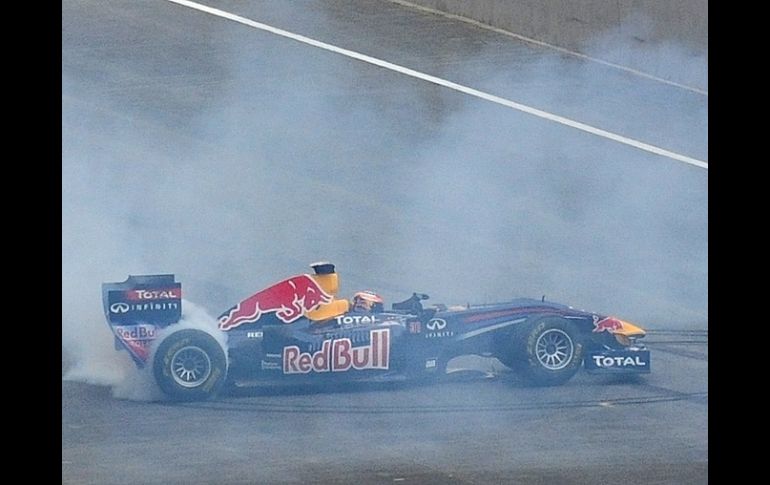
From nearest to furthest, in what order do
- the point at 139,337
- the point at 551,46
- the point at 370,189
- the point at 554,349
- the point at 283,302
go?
the point at 139,337
the point at 283,302
the point at 554,349
the point at 370,189
the point at 551,46

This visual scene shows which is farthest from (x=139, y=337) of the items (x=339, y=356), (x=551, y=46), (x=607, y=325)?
(x=551, y=46)

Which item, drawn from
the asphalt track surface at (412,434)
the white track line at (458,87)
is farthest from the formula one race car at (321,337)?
the white track line at (458,87)

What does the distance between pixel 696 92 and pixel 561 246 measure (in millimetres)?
3437

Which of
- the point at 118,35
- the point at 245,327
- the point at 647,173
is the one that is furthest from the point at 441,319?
the point at 118,35

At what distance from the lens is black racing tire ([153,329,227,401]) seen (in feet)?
25.1

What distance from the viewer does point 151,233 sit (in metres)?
10.1

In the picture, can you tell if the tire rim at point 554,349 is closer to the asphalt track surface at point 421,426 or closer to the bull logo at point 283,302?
the asphalt track surface at point 421,426

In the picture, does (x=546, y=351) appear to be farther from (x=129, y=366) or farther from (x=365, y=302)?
(x=129, y=366)

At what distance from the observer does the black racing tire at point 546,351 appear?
7.93 metres

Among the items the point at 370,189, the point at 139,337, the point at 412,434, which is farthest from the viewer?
the point at 370,189

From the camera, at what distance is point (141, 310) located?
7.73 m

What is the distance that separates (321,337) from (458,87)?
5.64 m

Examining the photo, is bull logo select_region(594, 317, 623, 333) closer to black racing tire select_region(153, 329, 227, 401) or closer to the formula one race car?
the formula one race car
